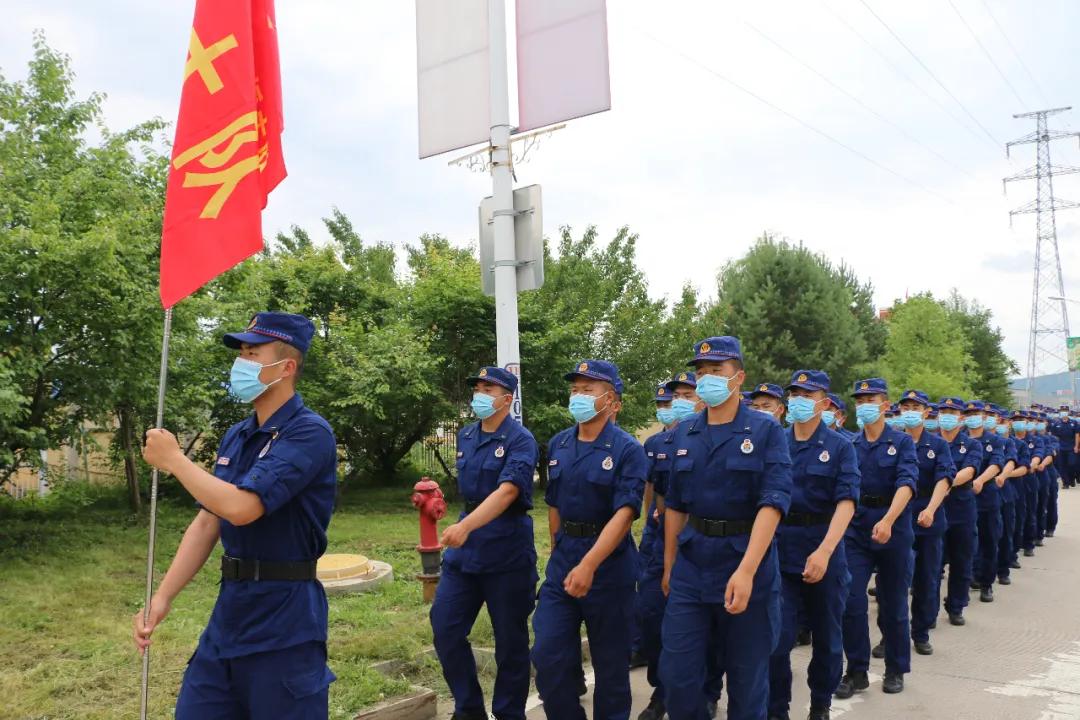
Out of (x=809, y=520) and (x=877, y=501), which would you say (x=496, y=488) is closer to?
(x=809, y=520)

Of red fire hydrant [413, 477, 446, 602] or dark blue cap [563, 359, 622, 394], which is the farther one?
red fire hydrant [413, 477, 446, 602]

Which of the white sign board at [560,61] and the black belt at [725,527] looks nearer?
the black belt at [725,527]

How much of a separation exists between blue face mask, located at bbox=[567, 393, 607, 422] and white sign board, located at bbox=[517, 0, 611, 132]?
2.61m

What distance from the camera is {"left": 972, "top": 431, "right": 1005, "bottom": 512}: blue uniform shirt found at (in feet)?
32.5

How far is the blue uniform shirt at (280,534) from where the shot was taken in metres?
3.16

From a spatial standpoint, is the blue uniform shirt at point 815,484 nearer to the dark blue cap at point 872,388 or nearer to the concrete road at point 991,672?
the concrete road at point 991,672

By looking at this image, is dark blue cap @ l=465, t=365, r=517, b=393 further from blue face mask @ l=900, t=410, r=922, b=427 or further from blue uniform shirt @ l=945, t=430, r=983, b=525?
blue uniform shirt @ l=945, t=430, r=983, b=525

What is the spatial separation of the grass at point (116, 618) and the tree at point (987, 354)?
43931mm

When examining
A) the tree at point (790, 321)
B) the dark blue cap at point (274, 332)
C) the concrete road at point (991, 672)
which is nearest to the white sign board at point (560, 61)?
the dark blue cap at point (274, 332)

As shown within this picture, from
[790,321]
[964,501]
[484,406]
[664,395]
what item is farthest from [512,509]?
[790,321]

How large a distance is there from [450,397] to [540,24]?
11300 mm

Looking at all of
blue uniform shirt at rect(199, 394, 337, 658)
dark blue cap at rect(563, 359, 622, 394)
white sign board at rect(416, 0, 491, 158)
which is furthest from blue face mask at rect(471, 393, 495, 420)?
white sign board at rect(416, 0, 491, 158)

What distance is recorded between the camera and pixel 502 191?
6.75 meters

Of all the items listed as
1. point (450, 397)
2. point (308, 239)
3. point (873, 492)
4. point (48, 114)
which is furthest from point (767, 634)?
point (308, 239)
